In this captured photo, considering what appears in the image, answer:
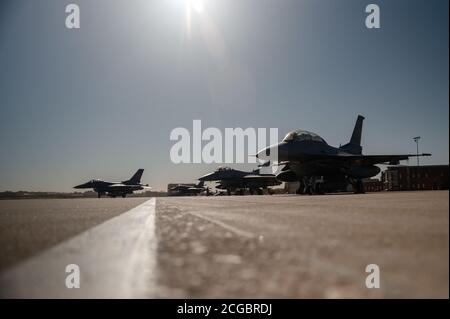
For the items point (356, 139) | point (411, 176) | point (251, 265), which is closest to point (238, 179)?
point (356, 139)

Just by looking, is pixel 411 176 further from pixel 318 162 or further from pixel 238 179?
pixel 318 162

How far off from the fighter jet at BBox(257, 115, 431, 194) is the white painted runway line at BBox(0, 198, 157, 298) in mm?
18094

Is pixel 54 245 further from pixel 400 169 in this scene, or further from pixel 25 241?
pixel 400 169

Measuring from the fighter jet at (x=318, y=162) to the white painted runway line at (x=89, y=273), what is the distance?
1809 cm

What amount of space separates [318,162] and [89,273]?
2066 centimetres

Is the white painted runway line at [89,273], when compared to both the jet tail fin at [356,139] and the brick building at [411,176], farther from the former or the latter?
the brick building at [411,176]

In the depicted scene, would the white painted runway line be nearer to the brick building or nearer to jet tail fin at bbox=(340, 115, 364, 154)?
jet tail fin at bbox=(340, 115, 364, 154)

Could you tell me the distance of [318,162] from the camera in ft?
69.2

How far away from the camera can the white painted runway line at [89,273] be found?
1.18m

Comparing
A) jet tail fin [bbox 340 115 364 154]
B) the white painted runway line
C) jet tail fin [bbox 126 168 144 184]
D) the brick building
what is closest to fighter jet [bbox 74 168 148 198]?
jet tail fin [bbox 126 168 144 184]

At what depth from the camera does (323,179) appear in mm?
21766

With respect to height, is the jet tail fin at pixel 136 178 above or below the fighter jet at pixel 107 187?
above

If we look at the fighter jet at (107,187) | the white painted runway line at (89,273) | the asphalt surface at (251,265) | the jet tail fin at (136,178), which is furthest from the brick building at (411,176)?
the jet tail fin at (136,178)
